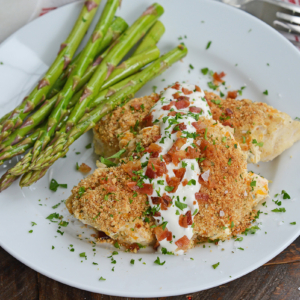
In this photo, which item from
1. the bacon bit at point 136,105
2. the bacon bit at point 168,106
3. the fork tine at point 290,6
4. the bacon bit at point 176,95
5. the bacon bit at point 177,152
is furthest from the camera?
the fork tine at point 290,6

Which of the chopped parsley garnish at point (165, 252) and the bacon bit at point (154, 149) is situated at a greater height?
the bacon bit at point (154, 149)

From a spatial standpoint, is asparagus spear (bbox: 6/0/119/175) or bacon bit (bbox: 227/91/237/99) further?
bacon bit (bbox: 227/91/237/99)

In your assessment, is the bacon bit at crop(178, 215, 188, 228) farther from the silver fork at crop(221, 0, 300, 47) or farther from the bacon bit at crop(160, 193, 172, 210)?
the silver fork at crop(221, 0, 300, 47)

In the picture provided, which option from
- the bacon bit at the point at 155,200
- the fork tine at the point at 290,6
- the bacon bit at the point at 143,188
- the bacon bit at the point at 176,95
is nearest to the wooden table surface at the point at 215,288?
the bacon bit at the point at 155,200

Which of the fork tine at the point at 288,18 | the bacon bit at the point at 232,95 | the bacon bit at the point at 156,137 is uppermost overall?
the fork tine at the point at 288,18

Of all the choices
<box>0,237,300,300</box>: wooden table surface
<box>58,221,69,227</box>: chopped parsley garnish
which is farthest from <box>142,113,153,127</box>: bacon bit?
<box>0,237,300,300</box>: wooden table surface

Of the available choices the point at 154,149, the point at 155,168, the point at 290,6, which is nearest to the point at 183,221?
the point at 155,168

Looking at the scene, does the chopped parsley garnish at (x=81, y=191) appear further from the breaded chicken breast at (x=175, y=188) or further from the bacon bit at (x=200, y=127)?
the bacon bit at (x=200, y=127)
